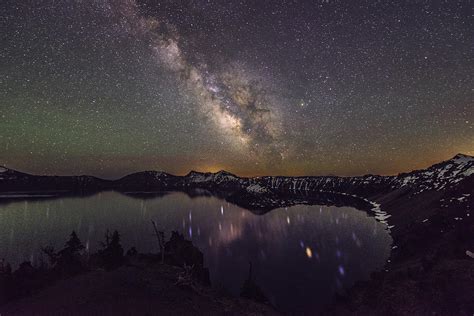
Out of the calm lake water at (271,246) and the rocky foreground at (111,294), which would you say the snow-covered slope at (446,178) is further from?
the rocky foreground at (111,294)

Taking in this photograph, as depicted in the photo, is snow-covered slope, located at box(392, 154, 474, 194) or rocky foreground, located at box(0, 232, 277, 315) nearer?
rocky foreground, located at box(0, 232, 277, 315)

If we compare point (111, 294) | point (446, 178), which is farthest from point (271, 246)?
point (446, 178)

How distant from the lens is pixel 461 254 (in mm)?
34094

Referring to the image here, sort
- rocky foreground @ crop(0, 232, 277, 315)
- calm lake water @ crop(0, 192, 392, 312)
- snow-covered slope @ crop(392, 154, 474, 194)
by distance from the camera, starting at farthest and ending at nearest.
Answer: snow-covered slope @ crop(392, 154, 474, 194) < calm lake water @ crop(0, 192, 392, 312) < rocky foreground @ crop(0, 232, 277, 315)

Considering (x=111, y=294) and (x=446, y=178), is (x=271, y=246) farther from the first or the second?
(x=446, y=178)

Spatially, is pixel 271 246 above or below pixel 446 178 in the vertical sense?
below

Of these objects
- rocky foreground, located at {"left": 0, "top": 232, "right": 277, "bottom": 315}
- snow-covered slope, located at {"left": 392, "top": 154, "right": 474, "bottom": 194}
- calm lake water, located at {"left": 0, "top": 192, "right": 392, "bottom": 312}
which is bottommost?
calm lake water, located at {"left": 0, "top": 192, "right": 392, "bottom": 312}

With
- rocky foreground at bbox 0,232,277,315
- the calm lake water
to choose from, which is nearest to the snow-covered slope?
the calm lake water

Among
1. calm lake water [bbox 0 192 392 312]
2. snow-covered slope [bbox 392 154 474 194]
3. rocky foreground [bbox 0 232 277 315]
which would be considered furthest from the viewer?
snow-covered slope [bbox 392 154 474 194]

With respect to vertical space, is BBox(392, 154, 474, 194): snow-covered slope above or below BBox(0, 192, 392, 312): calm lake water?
above

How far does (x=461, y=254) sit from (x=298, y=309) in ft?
72.1

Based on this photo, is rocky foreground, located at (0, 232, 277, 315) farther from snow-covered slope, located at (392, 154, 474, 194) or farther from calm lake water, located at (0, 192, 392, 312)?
snow-covered slope, located at (392, 154, 474, 194)

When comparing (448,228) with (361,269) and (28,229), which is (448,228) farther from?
(28,229)

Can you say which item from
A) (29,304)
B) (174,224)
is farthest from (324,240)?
(29,304)
